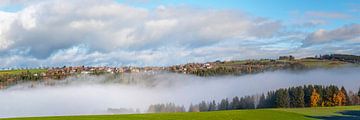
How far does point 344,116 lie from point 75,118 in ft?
166

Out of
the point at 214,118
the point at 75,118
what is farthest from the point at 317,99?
the point at 75,118

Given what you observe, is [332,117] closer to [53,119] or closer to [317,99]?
[53,119]

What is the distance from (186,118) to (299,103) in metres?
106

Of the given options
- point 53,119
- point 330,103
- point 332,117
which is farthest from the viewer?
point 330,103

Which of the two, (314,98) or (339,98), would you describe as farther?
(314,98)

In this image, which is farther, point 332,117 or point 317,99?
point 317,99

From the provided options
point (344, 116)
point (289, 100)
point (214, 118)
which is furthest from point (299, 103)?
point (214, 118)

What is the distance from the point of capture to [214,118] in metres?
100

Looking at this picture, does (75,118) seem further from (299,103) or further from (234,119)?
(299,103)

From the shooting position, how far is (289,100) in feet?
656

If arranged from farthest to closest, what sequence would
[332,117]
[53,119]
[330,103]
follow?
[330,103] < [332,117] < [53,119]

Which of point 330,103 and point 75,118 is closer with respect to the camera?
point 75,118

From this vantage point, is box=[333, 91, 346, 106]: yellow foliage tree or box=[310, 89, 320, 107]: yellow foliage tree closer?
box=[333, 91, 346, 106]: yellow foliage tree

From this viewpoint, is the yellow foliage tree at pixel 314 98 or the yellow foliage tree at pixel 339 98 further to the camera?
the yellow foliage tree at pixel 314 98
